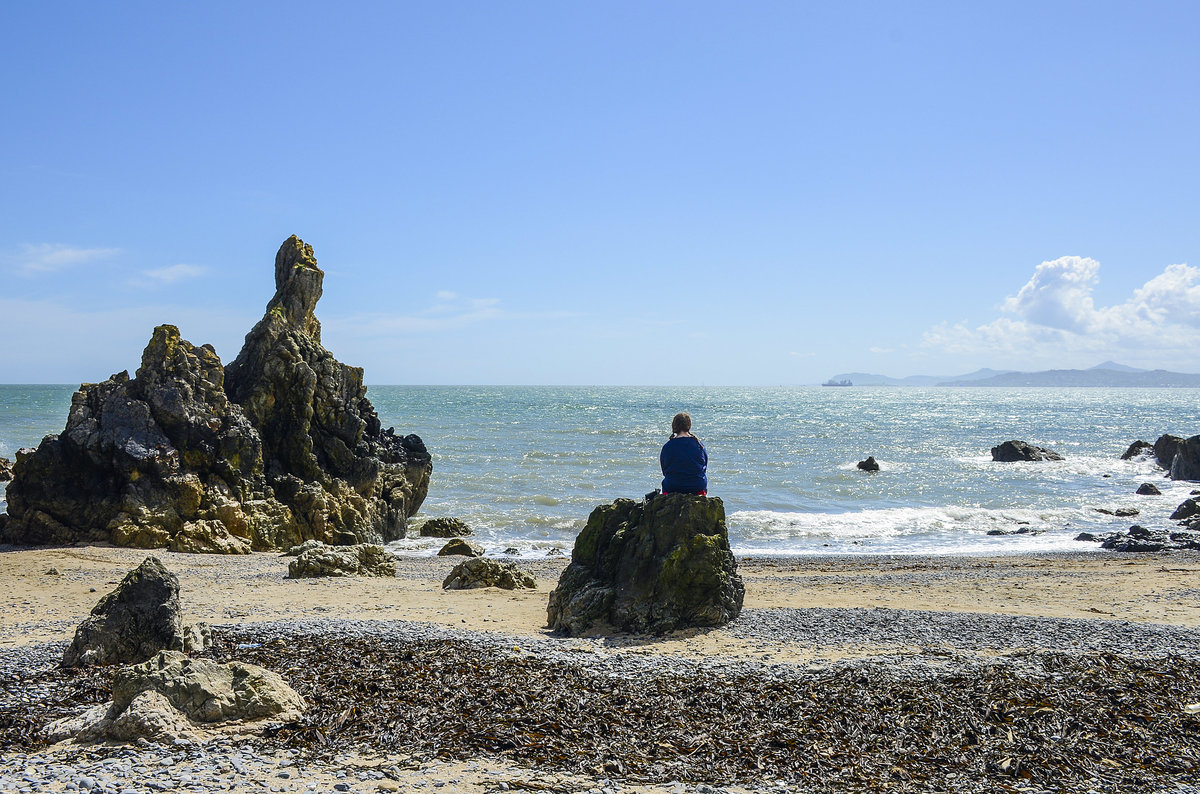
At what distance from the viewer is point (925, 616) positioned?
1147cm

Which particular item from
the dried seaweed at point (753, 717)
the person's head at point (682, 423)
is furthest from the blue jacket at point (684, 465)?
the dried seaweed at point (753, 717)

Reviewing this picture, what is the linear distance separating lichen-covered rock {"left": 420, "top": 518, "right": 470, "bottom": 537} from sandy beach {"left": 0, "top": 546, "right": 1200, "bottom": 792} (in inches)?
238

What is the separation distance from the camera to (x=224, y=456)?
19922mm

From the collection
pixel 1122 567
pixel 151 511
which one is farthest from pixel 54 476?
pixel 1122 567

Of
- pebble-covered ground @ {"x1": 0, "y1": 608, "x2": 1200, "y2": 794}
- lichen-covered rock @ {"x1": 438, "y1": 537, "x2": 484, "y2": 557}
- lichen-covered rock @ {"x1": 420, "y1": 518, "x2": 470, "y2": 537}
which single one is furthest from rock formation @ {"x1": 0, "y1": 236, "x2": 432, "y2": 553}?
pebble-covered ground @ {"x1": 0, "y1": 608, "x2": 1200, "y2": 794}

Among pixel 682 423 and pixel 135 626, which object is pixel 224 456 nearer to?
pixel 135 626

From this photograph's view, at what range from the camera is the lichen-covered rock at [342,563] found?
1538cm

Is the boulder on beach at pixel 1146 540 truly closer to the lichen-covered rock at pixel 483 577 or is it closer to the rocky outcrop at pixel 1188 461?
the lichen-covered rock at pixel 483 577

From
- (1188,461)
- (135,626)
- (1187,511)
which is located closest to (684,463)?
(135,626)

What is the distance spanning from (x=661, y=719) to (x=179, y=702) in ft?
13.6

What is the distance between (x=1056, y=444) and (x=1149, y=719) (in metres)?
67.1

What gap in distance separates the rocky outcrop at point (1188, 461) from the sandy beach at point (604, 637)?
30351 millimetres

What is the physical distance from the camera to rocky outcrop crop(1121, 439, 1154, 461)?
5475 cm

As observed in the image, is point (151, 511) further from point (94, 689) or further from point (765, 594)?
point (765, 594)
